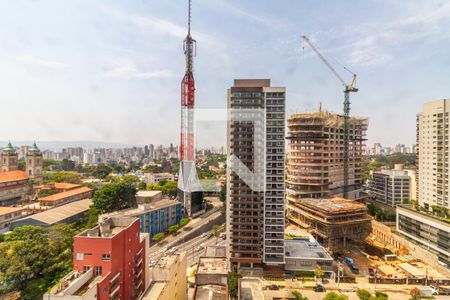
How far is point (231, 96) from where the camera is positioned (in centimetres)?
1257

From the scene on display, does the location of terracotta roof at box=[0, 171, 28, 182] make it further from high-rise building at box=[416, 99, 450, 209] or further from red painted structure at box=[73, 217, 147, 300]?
high-rise building at box=[416, 99, 450, 209]

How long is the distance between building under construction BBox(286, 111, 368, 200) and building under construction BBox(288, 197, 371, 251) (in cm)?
283

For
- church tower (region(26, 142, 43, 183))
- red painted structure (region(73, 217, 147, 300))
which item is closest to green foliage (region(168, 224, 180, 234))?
red painted structure (region(73, 217, 147, 300))

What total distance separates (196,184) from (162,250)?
7.55 m

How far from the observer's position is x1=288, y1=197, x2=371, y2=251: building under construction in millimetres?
15484

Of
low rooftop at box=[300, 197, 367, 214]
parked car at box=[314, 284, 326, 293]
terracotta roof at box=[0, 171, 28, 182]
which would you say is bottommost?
parked car at box=[314, 284, 326, 293]

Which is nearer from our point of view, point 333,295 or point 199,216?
point 333,295

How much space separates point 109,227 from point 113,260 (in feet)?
6.69

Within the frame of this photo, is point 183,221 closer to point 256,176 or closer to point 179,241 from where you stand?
point 179,241

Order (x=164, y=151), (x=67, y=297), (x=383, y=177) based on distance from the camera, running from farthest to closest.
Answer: (x=164, y=151)
(x=383, y=177)
(x=67, y=297)

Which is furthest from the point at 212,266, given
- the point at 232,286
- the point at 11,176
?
the point at 11,176

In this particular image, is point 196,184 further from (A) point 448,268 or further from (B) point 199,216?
(A) point 448,268

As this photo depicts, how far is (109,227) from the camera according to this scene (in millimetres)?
8406

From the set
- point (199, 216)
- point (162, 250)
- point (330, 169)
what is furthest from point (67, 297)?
point (330, 169)
